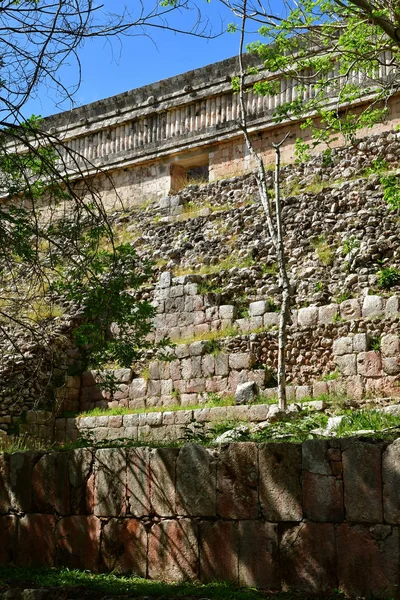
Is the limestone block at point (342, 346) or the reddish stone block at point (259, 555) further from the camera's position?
the limestone block at point (342, 346)

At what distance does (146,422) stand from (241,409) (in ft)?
6.11

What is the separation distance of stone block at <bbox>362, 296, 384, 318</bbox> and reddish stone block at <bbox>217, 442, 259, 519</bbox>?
575cm

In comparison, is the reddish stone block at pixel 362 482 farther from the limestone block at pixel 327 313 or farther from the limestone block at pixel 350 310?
the limestone block at pixel 327 313

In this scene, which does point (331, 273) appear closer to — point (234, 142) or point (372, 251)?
point (372, 251)

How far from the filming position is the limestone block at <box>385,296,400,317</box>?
1207 cm

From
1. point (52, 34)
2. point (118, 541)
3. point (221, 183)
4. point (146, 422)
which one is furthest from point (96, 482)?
point (221, 183)

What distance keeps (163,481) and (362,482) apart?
203cm

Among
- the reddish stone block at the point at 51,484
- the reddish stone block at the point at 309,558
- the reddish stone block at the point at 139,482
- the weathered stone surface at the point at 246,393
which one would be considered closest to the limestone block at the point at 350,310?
the weathered stone surface at the point at 246,393

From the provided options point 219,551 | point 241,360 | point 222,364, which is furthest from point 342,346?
point 219,551

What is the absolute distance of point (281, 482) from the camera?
268 inches

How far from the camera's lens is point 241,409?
12.4m

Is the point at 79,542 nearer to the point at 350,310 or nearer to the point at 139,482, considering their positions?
the point at 139,482

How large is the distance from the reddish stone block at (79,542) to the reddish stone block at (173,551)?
68 centimetres

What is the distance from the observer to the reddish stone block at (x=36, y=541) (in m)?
8.09
